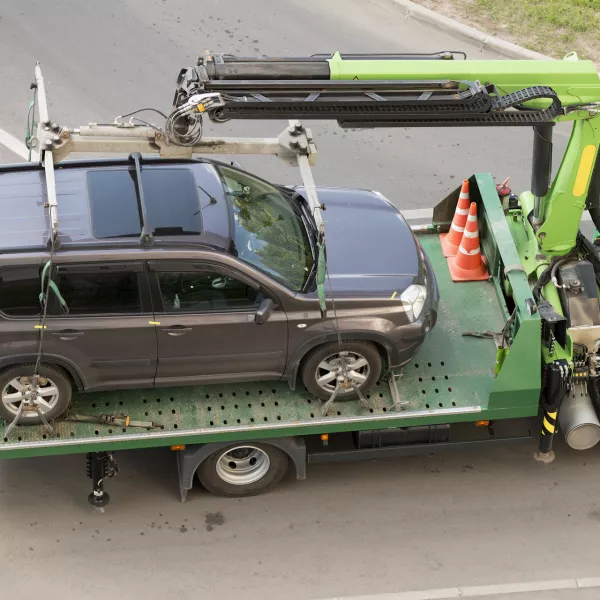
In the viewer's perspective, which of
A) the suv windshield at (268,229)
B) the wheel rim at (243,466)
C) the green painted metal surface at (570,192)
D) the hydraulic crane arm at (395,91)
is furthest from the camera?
the wheel rim at (243,466)

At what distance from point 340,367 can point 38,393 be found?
2.43 metres

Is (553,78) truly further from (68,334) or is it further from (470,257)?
(68,334)

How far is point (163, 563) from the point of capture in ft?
29.4

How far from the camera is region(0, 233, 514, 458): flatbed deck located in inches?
341

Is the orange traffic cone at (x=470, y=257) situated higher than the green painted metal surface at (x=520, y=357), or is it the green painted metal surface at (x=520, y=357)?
the orange traffic cone at (x=470, y=257)

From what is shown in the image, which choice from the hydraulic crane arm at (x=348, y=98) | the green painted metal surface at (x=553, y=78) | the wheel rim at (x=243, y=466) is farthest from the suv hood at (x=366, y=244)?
the wheel rim at (x=243, y=466)

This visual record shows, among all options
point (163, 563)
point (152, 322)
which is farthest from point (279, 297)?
point (163, 563)

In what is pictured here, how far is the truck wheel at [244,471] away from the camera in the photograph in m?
9.20

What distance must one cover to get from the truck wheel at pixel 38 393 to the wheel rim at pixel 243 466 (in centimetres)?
146

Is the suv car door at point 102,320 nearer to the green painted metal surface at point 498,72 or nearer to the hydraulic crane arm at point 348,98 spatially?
the hydraulic crane arm at point 348,98

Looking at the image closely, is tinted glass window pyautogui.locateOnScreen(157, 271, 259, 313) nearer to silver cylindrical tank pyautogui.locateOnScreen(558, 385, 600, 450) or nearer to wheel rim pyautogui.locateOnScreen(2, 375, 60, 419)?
wheel rim pyautogui.locateOnScreen(2, 375, 60, 419)

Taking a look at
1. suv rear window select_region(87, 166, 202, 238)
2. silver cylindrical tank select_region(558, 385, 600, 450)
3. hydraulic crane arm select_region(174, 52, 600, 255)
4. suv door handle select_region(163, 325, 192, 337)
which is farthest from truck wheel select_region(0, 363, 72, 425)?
silver cylindrical tank select_region(558, 385, 600, 450)

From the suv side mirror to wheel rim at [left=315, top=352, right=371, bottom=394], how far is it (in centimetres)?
65

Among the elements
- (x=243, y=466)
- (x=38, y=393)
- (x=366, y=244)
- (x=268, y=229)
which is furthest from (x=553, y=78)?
(x=38, y=393)
